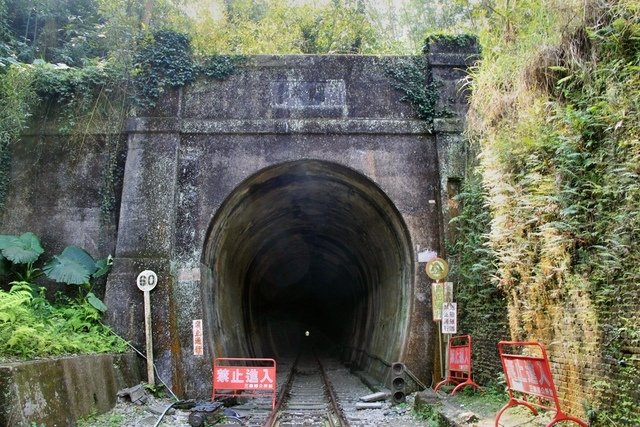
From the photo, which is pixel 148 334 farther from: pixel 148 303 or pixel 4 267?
pixel 4 267

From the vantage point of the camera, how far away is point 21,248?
33.0 feet

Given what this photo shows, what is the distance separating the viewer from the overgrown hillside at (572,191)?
4.94 meters

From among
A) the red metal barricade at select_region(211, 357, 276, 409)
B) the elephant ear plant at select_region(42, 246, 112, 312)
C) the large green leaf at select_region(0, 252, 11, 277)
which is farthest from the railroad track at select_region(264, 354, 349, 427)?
the large green leaf at select_region(0, 252, 11, 277)

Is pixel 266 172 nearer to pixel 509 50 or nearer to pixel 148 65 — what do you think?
pixel 148 65

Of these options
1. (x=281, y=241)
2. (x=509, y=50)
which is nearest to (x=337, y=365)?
(x=281, y=241)

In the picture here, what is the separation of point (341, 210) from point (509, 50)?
603 cm

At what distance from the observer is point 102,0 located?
12352 millimetres

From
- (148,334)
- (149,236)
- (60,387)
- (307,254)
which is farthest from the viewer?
(307,254)

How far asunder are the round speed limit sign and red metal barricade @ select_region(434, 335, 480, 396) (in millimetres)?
4940

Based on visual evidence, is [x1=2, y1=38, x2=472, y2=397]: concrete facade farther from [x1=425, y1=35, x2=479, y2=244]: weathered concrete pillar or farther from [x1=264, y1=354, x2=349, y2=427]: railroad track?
[x1=264, y1=354, x2=349, y2=427]: railroad track

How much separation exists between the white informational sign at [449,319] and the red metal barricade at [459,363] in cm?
17

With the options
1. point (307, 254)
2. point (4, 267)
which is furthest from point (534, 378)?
point (307, 254)

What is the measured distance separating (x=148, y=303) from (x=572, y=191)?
22.5 feet

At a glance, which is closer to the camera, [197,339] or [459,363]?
[459,363]
